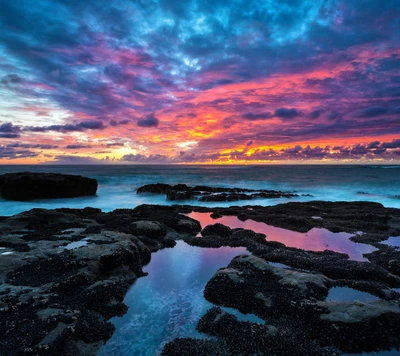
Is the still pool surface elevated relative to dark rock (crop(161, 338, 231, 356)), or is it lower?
lower

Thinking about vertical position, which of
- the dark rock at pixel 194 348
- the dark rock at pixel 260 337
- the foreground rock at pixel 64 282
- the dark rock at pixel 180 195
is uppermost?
the foreground rock at pixel 64 282

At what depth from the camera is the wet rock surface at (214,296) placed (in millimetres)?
5281

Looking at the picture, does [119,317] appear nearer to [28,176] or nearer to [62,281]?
[62,281]

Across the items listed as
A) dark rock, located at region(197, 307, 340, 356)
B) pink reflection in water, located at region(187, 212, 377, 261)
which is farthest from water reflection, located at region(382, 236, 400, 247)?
dark rock, located at region(197, 307, 340, 356)

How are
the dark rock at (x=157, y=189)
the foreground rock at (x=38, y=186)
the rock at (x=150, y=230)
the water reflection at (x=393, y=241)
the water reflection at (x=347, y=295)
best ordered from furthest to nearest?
1. the dark rock at (x=157, y=189)
2. the foreground rock at (x=38, y=186)
3. the rock at (x=150, y=230)
4. the water reflection at (x=393, y=241)
5. the water reflection at (x=347, y=295)

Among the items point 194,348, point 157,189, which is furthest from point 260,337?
point 157,189

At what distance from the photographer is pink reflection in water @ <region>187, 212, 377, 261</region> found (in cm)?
1212

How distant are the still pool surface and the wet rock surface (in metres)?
0.27

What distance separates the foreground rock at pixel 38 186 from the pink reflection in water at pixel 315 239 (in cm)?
2352

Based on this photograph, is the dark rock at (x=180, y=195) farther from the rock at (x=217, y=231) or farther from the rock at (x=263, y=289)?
the rock at (x=263, y=289)

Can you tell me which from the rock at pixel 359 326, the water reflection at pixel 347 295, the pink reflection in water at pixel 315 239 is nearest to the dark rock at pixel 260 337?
the rock at pixel 359 326

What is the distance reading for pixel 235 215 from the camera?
68.9 feet

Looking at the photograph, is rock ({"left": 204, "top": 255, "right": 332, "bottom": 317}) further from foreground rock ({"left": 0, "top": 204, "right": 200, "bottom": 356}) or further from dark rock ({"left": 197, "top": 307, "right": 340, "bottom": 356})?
foreground rock ({"left": 0, "top": 204, "right": 200, "bottom": 356})

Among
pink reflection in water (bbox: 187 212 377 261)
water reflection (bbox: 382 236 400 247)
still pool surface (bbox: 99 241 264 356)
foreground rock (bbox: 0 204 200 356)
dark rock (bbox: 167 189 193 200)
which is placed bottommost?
dark rock (bbox: 167 189 193 200)
